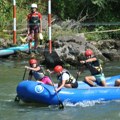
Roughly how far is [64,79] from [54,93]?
41 cm

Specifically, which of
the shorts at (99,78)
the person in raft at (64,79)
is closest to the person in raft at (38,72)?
the person in raft at (64,79)

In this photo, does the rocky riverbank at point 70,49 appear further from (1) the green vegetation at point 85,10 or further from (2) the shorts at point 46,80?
(2) the shorts at point 46,80

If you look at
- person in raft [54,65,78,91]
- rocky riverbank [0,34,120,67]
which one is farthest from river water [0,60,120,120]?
rocky riverbank [0,34,120,67]

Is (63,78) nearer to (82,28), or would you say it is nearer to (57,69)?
(57,69)

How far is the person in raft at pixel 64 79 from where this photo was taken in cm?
1143

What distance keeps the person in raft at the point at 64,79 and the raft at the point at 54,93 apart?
5.5 inches

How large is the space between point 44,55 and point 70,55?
91cm

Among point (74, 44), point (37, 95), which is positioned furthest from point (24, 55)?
point (37, 95)

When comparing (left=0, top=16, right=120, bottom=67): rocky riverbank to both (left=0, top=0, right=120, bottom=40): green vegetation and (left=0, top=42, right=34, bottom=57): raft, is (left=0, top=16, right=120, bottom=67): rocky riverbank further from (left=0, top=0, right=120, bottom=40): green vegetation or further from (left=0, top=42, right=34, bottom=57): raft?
(left=0, top=0, right=120, bottom=40): green vegetation

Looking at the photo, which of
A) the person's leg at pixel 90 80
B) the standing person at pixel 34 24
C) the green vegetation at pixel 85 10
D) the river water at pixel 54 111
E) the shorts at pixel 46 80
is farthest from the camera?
the green vegetation at pixel 85 10

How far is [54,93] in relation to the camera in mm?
11289

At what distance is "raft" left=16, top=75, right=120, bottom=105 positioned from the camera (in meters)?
11.3

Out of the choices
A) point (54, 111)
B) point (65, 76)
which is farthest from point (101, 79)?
point (54, 111)

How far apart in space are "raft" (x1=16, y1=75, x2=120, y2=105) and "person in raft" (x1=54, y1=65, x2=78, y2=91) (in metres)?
0.14
